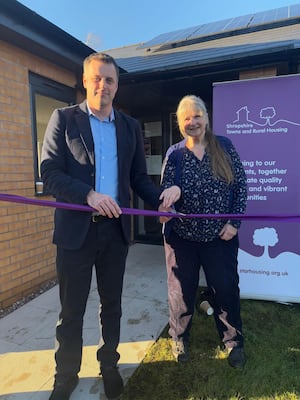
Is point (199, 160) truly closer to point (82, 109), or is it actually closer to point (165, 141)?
point (82, 109)

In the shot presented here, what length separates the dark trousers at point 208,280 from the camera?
2230mm

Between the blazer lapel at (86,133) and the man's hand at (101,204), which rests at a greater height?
the blazer lapel at (86,133)

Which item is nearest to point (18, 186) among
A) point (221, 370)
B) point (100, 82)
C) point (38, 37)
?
point (38, 37)

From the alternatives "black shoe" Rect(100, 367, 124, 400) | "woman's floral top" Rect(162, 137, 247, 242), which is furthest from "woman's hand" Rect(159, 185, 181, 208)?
"black shoe" Rect(100, 367, 124, 400)

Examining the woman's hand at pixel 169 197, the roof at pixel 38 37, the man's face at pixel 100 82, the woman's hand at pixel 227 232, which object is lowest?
the woman's hand at pixel 227 232

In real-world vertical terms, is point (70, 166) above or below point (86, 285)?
above

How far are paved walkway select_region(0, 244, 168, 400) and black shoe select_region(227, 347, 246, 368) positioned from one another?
66 centimetres

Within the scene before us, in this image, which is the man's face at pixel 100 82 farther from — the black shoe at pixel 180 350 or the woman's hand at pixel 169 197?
the black shoe at pixel 180 350

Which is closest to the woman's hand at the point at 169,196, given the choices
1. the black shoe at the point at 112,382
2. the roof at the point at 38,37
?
the black shoe at the point at 112,382

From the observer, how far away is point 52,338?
106 inches

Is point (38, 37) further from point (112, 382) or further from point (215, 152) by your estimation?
point (112, 382)

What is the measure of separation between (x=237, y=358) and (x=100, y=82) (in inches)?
83.3

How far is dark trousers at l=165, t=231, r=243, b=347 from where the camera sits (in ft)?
7.32

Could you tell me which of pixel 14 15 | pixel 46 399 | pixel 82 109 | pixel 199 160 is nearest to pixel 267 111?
pixel 199 160
